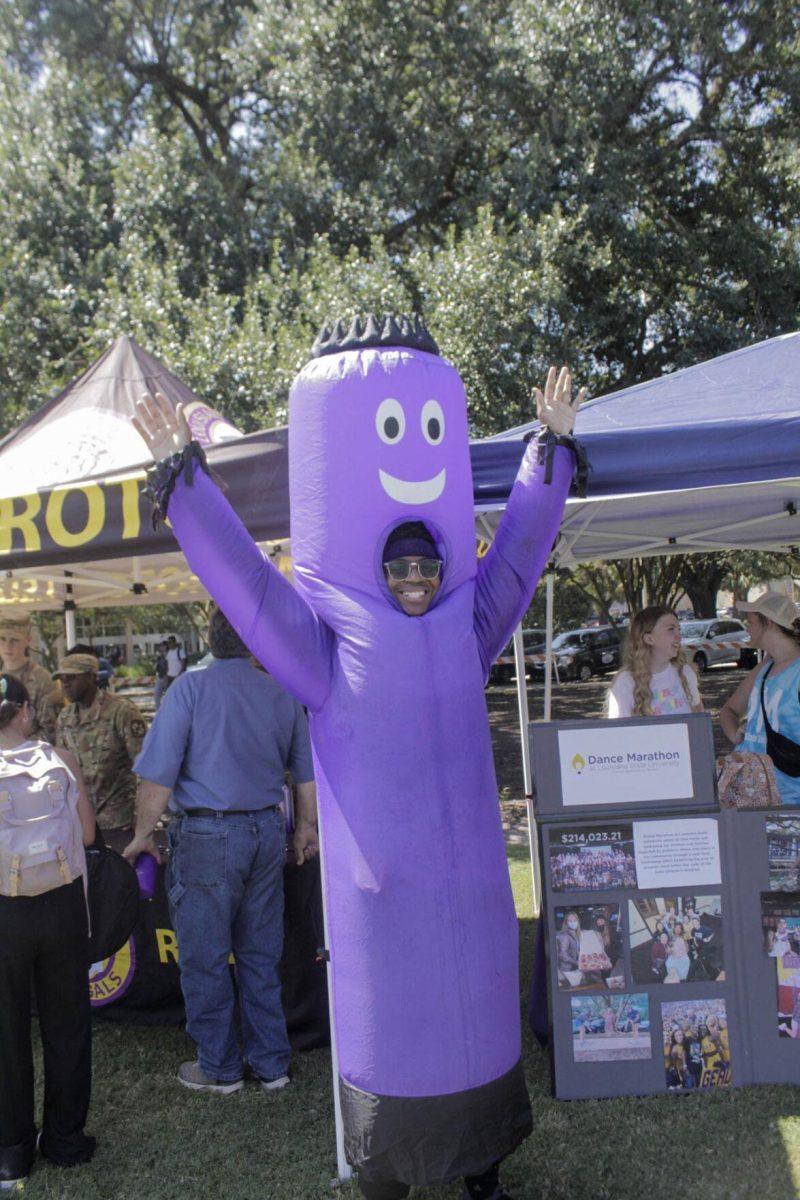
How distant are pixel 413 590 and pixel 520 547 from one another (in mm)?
424

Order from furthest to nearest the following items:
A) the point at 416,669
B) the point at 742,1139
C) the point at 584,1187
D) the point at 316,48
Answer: the point at 316,48, the point at 742,1139, the point at 584,1187, the point at 416,669

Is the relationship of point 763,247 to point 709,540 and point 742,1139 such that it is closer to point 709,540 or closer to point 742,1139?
point 709,540

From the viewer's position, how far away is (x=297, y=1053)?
4164mm

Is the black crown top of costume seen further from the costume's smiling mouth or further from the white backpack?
the white backpack

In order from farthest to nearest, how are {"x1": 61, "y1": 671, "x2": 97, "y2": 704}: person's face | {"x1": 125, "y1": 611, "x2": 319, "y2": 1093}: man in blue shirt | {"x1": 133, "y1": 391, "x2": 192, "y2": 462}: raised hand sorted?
{"x1": 61, "y1": 671, "x2": 97, "y2": 704}: person's face < {"x1": 125, "y1": 611, "x2": 319, "y2": 1093}: man in blue shirt < {"x1": 133, "y1": 391, "x2": 192, "y2": 462}: raised hand

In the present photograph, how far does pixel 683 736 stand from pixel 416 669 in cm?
130

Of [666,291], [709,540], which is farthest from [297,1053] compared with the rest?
[666,291]

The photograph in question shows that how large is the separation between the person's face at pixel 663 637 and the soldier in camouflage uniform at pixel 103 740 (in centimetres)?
242

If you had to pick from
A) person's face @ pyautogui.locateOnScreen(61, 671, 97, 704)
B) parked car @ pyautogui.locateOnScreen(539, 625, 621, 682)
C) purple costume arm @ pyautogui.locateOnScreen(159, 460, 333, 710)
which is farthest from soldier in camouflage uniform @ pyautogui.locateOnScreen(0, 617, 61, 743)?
parked car @ pyautogui.locateOnScreen(539, 625, 621, 682)

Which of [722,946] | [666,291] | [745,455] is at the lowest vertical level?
[722,946]

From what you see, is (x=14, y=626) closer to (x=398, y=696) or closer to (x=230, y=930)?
(x=230, y=930)

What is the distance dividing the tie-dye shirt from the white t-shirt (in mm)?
265

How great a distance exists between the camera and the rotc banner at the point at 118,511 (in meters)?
3.65

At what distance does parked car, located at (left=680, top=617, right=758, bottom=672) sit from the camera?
2691 cm
